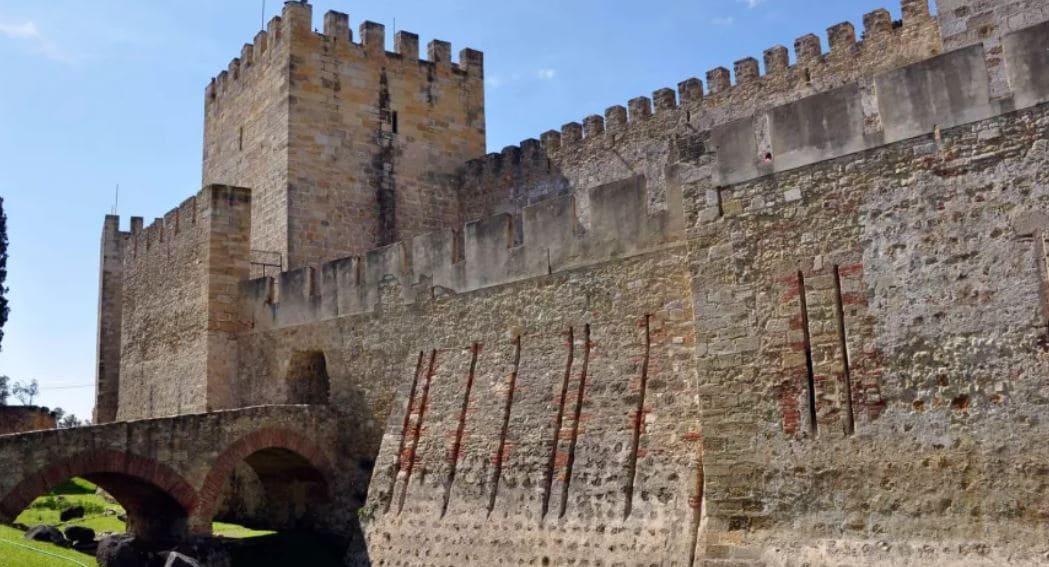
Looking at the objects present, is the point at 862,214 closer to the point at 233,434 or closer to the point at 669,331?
the point at 669,331

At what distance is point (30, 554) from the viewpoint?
1167 centimetres

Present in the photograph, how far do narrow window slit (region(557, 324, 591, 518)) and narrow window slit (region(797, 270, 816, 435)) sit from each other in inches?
131

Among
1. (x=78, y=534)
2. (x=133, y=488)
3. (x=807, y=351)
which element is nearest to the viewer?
(x=807, y=351)

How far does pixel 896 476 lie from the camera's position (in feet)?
28.7

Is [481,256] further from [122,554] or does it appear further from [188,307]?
[188,307]

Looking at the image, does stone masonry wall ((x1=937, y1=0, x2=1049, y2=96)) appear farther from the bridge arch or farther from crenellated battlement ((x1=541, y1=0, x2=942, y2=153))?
the bridge arch

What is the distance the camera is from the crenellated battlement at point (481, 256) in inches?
478

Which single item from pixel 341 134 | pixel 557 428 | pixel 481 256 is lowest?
pixel 557 428

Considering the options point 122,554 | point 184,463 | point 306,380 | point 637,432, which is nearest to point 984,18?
point 637,432

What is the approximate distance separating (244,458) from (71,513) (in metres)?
6.97

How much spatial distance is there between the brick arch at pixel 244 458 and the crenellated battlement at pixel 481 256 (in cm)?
223

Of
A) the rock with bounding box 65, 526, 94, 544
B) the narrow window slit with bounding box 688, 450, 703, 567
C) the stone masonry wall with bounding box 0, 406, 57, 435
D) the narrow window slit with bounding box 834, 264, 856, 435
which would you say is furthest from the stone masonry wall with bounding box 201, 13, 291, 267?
the narrow window slit with bounding box 834, 264, 856, 435

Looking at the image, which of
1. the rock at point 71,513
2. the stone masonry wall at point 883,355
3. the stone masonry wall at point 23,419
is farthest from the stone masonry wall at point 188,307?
the stone masonry wall at point 883,355

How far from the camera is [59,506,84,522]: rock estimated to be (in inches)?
772
